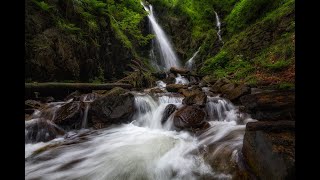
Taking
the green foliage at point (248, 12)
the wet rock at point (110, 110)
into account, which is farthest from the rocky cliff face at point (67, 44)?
the green foliage at point (248, 12)

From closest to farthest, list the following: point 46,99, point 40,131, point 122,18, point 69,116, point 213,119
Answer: point 40,131, point 69,116, point 213,119, point 46,99, point 122,18

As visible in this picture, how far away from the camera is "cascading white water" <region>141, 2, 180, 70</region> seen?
1940 centimetres

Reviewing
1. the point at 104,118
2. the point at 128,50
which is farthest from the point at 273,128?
the point at 128,50

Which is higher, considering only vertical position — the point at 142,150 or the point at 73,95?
the point at 73,95

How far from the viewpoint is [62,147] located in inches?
200

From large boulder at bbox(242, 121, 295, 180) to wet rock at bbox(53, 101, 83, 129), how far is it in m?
5.17

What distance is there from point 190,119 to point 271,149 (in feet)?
12.0

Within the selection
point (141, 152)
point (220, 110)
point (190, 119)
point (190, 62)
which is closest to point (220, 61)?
point (190, 62)

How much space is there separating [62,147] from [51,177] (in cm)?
140

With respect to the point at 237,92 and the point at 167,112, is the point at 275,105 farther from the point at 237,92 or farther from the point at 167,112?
the point at 237,92

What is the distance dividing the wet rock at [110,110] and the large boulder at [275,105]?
4271mm

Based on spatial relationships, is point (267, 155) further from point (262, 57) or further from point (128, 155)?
point (262, 57)

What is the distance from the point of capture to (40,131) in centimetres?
563

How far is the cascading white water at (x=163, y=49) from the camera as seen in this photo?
19.4m
